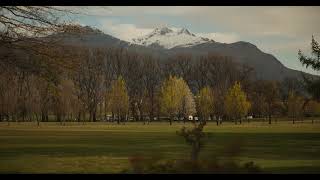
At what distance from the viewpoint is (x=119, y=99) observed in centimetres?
1254

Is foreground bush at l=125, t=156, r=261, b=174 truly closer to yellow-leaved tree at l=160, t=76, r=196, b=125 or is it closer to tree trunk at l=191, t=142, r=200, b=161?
tree trunk at l=191, t=142, r=200, b=161

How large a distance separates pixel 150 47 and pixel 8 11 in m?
3.65

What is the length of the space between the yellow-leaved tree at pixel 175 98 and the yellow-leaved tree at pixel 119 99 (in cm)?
96

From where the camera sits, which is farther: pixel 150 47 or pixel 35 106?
pixel 35 106

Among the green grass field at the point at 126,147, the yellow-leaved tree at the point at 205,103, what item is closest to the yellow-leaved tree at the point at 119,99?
the green grass field at the point at 126,147

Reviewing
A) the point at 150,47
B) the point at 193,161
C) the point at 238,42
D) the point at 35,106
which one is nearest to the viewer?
the point at 193,161

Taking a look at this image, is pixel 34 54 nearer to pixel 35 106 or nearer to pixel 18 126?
pixel 35 106

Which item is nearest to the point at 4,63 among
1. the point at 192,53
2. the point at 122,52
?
the point at 122,52

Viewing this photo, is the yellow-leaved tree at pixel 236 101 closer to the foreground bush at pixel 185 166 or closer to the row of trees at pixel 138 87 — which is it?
the row of trees at pixel 138 87

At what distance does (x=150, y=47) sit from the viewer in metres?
12.6

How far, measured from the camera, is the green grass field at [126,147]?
1223 cm

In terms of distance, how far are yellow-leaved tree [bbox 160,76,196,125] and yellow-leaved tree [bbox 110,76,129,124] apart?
37.7 inches

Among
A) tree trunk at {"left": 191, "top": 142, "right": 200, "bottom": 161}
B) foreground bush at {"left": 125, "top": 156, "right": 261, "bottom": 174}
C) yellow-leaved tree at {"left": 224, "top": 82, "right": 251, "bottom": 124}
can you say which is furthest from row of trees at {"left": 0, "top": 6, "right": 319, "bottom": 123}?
foreground bush at {"left": 125, "top": 156, "right": 261, "bottom": 174}

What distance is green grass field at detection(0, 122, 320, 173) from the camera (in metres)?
12.2
